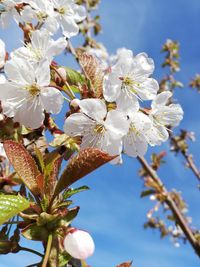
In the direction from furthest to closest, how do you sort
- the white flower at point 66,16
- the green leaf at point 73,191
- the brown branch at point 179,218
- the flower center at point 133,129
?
1. the brown branch at point 179,218
2. the white flower at point 66,16
3. the flower center at point 133,129
4. the green leaf at point 73,191

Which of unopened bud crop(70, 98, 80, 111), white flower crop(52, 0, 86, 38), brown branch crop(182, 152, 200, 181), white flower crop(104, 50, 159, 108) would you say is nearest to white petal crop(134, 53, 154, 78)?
white flower crop(104, 50, 159, 108)

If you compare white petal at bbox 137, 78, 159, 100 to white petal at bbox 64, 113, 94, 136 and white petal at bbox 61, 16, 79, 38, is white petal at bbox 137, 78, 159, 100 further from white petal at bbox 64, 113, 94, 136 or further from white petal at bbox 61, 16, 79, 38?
white petal at bbox 61, 16, 79, 38

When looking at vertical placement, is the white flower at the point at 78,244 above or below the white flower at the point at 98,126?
below

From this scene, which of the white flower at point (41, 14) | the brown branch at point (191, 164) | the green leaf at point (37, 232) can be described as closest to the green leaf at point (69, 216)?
the green leaf at point (37, 232)

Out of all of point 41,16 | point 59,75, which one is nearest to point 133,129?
point 59,75

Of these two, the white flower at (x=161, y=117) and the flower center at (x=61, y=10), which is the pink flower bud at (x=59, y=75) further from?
the flower center at (x=61, y=10)

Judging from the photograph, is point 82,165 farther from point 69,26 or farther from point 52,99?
point 69,26
